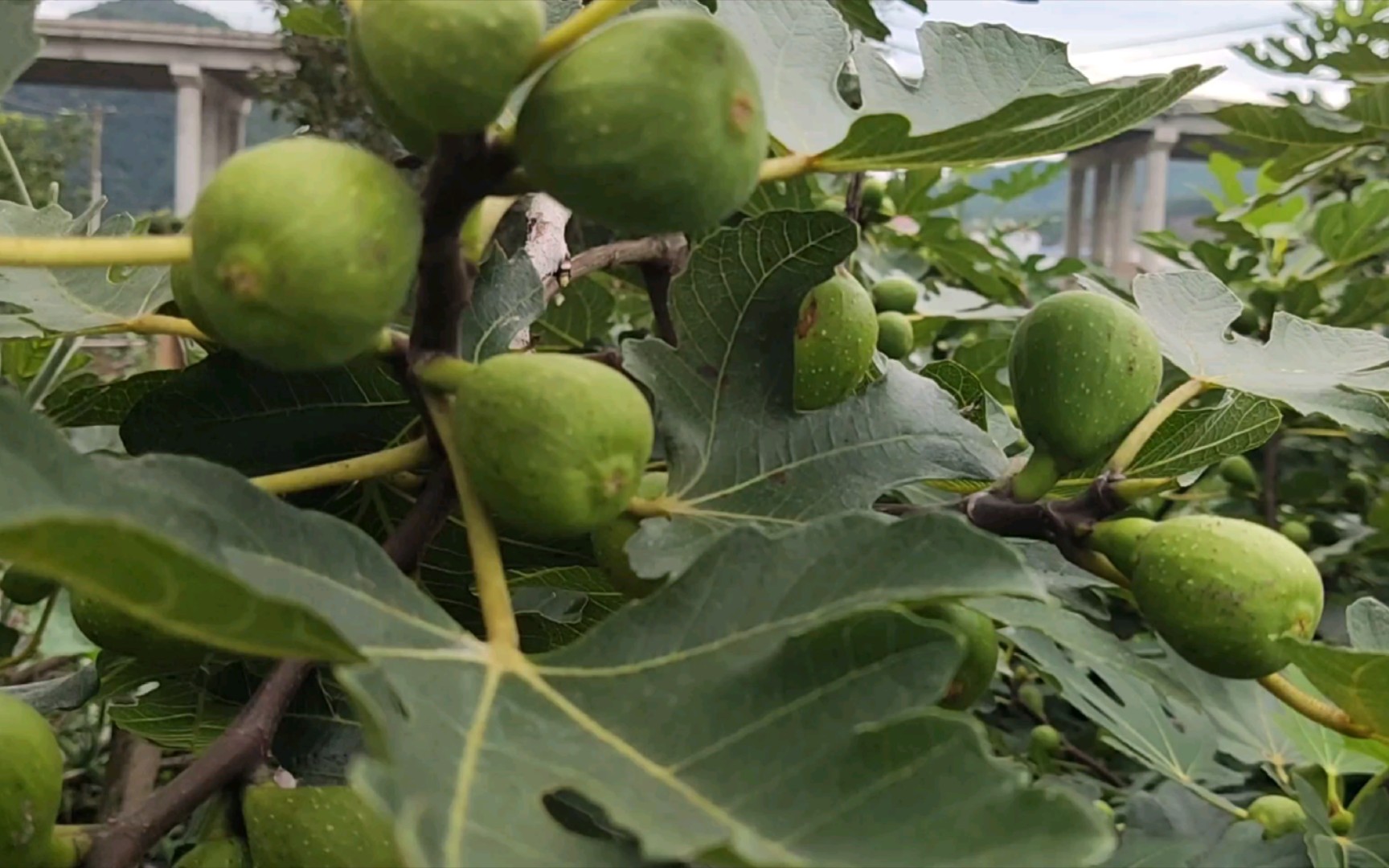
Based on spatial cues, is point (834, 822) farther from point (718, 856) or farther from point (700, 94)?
point (700, 94)

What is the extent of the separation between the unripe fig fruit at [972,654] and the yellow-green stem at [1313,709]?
128 millimetres

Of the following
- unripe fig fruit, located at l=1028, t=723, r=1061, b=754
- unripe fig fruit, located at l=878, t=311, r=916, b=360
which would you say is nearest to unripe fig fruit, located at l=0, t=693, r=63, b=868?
unripe fig fruit, located at l=878, t=311, r=916, b=360

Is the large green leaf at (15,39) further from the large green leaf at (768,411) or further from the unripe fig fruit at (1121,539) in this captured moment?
the unripe fig fruit at (1121,539)

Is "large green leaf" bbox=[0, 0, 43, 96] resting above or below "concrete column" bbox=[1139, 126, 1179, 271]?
above

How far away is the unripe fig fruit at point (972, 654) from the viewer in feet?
1.91

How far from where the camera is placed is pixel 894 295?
55.2 inches

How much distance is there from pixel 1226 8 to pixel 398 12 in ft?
30.7

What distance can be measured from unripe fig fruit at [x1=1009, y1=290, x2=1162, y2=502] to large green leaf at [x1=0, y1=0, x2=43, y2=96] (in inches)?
19.9

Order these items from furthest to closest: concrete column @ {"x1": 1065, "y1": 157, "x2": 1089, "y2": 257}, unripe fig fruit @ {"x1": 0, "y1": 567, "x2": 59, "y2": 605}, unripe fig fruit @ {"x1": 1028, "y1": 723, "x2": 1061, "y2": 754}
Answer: concrete column @ {"x1": 1065, "y1": 157, "x2": 1089, "y2": 257}
unripe fig fruit @ {"x1": 1028, "y1": 723, "x2": 1061, "y2": 754}
unripe fig fruit @ {"x1": 0, "y1": 567, "x2": 59, "y2": 605}

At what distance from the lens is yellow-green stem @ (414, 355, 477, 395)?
47cm

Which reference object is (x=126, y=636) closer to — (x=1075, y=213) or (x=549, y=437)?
(x=549, y=437)

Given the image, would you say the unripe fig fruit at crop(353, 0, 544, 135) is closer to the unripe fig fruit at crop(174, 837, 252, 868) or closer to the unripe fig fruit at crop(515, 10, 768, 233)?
the unripe fig fruit at crop(515, 10, 768, 233)

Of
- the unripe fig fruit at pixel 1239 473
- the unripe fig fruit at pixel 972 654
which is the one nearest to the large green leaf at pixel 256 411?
the unripe fig fruit at pixel 972 654

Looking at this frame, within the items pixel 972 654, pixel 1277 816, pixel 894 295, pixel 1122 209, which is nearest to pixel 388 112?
pixel 972 654
